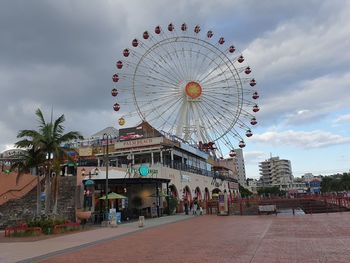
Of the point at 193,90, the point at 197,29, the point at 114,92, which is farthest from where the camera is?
the point at 193,90

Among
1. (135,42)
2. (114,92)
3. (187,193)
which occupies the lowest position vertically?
(187,193)

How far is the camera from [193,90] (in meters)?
43.9

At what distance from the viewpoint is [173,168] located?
4831 cm

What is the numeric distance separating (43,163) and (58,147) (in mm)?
2049

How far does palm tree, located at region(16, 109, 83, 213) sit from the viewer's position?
2669cm

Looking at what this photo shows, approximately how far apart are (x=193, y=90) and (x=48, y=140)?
2086cm

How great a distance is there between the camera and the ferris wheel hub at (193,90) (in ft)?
144

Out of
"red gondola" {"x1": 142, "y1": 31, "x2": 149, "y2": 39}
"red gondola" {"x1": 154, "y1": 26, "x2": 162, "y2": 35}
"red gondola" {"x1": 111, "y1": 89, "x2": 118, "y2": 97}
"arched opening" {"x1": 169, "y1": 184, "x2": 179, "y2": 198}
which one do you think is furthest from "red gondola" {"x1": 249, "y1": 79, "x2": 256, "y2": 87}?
→ "arched opening" {"x1": 169, "y1": 184, "x2": 179, "y2": 198}

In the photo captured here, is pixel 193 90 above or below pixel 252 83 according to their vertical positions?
below

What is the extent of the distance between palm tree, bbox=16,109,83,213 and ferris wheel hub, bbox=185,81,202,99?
59.9ft

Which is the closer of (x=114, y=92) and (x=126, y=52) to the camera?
(x=126, y=52)

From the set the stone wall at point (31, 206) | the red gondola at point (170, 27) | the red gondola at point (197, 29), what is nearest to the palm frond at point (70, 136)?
the stone wall at point (31, 206)

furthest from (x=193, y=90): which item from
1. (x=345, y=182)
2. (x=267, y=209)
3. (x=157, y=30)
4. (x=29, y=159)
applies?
(x=345, y=182)

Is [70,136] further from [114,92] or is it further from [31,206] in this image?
[114,92]
